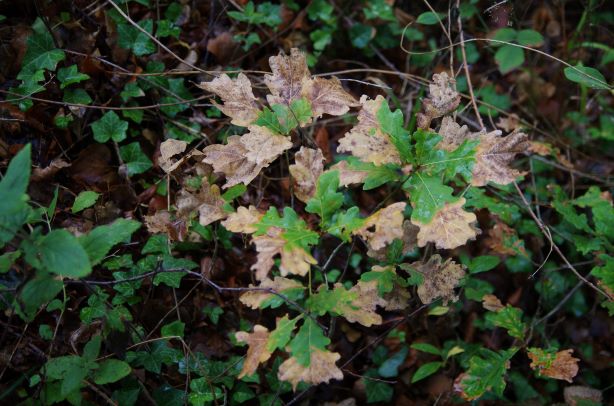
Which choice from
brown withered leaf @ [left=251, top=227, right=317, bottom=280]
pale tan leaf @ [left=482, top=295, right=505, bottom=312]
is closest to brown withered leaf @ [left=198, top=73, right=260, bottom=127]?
brown withered leaf @ [left=251, top=227, right=317, bottom=280]

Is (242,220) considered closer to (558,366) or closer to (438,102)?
(438,102)

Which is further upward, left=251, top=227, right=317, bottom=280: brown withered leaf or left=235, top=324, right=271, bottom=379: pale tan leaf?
left=251, top=227, right=317, bottom=280: brown withered leaf

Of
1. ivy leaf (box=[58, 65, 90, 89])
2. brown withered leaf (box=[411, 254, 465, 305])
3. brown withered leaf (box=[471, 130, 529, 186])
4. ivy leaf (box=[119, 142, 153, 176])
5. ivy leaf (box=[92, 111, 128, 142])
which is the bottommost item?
brown withered leaf (box=[411, 254, 465, 305])

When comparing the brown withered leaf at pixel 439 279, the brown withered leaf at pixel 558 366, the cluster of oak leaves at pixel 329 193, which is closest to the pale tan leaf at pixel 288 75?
the cluster of oak leaves at pixel 329 193

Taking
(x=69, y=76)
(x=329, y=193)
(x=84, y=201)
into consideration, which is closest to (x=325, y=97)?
(x=329, y=193)

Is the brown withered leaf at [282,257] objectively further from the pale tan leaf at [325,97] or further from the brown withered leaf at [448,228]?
the pale tan leaf at [325,97]

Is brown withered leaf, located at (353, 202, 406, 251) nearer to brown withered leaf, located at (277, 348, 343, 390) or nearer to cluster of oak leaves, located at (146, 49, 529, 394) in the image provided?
cluster of oak leaves, located at (146, 49, 529, 394)
